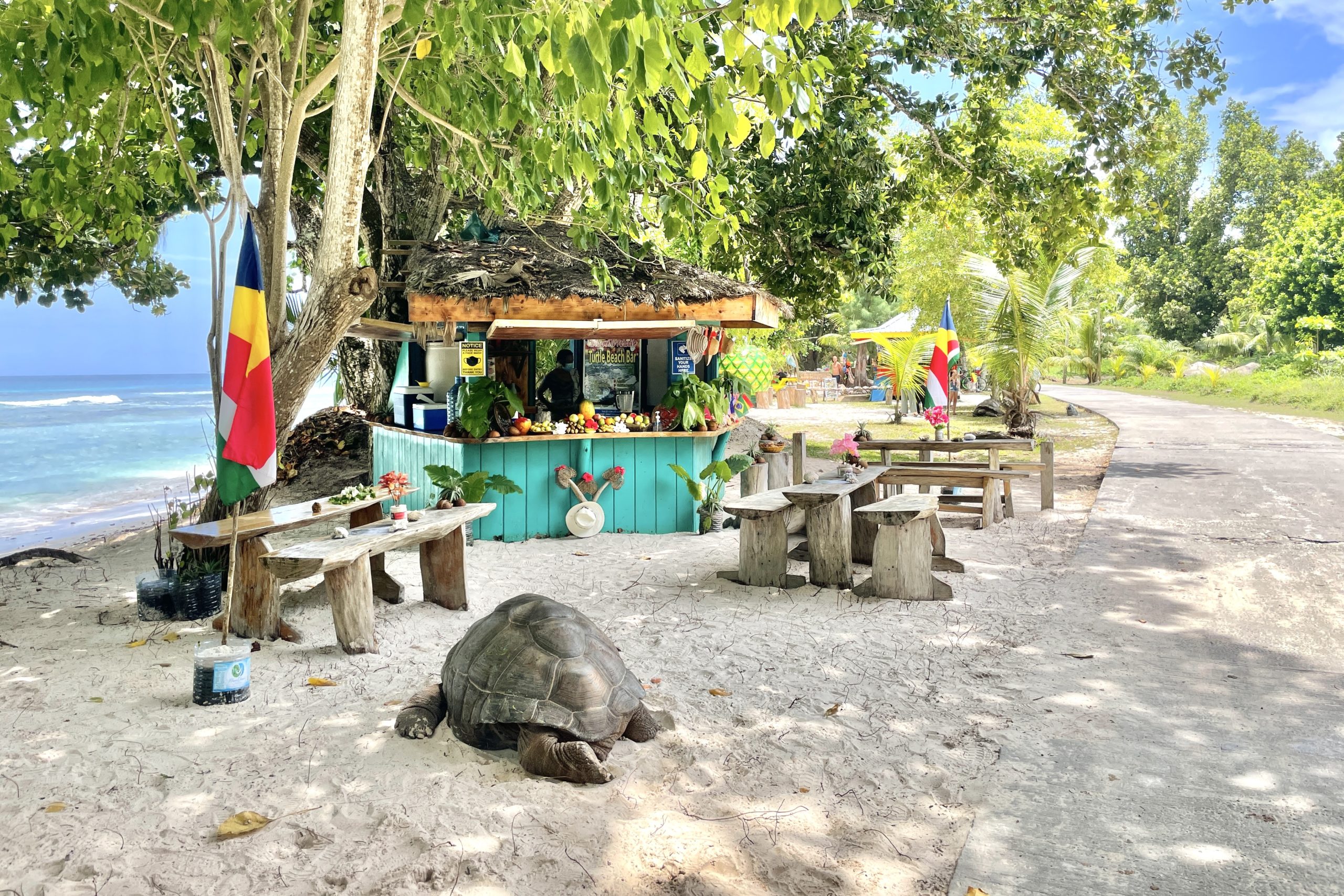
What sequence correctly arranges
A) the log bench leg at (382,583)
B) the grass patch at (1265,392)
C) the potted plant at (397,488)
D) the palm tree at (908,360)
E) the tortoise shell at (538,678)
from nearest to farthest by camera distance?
the tortoise shell at (538,678)
the potted plant at (397,488)
the log bench leg at (382,583)
the palm tree at (908,360)
the grass patch at (1265,392)

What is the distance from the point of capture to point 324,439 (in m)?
15.0

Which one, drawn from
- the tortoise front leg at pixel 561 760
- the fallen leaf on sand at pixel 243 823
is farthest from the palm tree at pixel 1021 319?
the fallen leaf on sand at pixel 243 823

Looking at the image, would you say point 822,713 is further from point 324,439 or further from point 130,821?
point 324,439

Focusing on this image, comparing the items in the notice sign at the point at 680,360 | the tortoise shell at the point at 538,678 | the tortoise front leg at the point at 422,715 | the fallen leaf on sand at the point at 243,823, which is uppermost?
the notice sign at the point at 680,360

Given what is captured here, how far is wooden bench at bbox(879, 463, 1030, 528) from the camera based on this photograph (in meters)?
10.3

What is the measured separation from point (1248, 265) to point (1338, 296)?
1782 centimetres

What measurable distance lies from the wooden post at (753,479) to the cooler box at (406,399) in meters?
4.01

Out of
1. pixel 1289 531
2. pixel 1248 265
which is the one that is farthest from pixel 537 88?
pixel 1248 265

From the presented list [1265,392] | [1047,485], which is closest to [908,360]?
[1047,485]

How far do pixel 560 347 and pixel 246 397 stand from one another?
236 inches

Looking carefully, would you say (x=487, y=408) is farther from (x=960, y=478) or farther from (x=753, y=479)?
(x=960, y=478)

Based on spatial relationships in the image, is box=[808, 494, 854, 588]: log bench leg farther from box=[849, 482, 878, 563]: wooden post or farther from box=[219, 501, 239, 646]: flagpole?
box=[219, 501, 239, 646]: flagpole

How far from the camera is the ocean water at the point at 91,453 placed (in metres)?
18.5

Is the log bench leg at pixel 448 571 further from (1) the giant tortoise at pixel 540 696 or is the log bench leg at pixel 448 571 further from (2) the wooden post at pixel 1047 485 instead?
(2) the wooden post at pixel 1047 485
